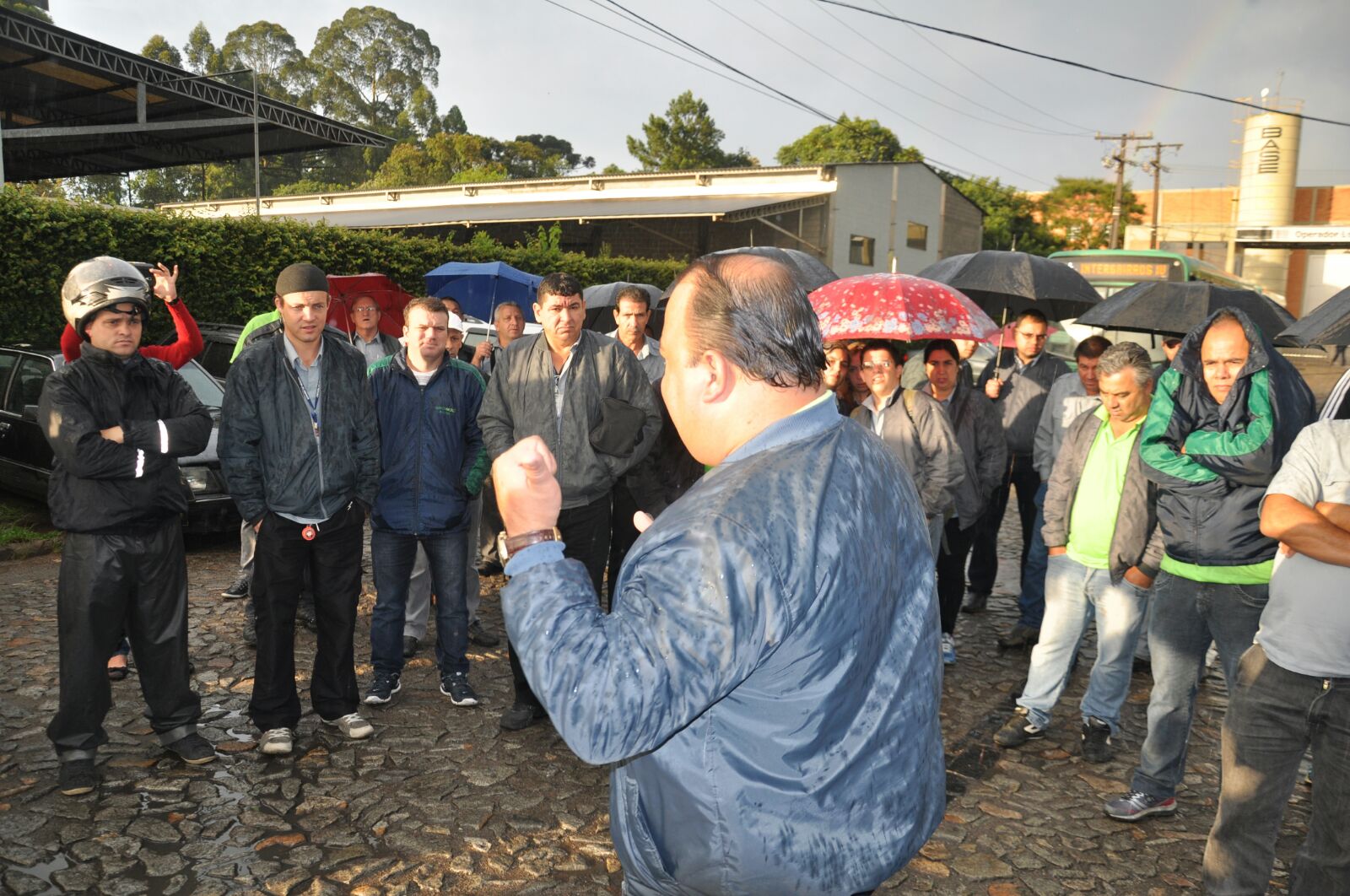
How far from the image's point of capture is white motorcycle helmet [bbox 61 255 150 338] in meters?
4.14

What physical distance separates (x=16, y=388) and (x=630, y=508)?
257 inches

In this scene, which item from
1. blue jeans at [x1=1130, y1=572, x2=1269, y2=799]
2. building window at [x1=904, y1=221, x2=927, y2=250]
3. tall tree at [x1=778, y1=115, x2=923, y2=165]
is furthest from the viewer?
tall tree at [x1=778, y1=115, x2=923, y2=165]

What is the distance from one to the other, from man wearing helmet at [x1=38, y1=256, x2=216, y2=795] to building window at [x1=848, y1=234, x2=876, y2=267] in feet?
93.9

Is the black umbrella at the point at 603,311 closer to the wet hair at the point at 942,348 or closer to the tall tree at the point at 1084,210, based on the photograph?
the wet hair at the point at 942,348

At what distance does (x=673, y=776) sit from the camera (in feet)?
5.05

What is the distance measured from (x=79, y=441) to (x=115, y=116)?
2038 cm

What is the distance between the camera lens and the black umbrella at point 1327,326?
3678 millimetres

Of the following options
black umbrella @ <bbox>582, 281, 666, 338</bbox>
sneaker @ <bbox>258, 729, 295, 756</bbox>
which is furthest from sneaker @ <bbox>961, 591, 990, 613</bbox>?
sneaker @ <bbox>258, 729, 295, 756</bbox>

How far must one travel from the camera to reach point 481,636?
20.9ft

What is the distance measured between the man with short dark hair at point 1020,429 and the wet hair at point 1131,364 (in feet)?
7.48

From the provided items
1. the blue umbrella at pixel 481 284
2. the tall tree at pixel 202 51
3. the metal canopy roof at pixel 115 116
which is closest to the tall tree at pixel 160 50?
the tall tree at pixel 202 51

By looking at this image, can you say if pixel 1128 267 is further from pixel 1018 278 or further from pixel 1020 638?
pixel 1020 638

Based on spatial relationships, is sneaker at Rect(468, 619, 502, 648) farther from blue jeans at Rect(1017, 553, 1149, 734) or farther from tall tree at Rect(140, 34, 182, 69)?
tall tree at Rect(140, 34, 182, 69)

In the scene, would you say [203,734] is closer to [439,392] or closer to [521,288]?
[439,392]
